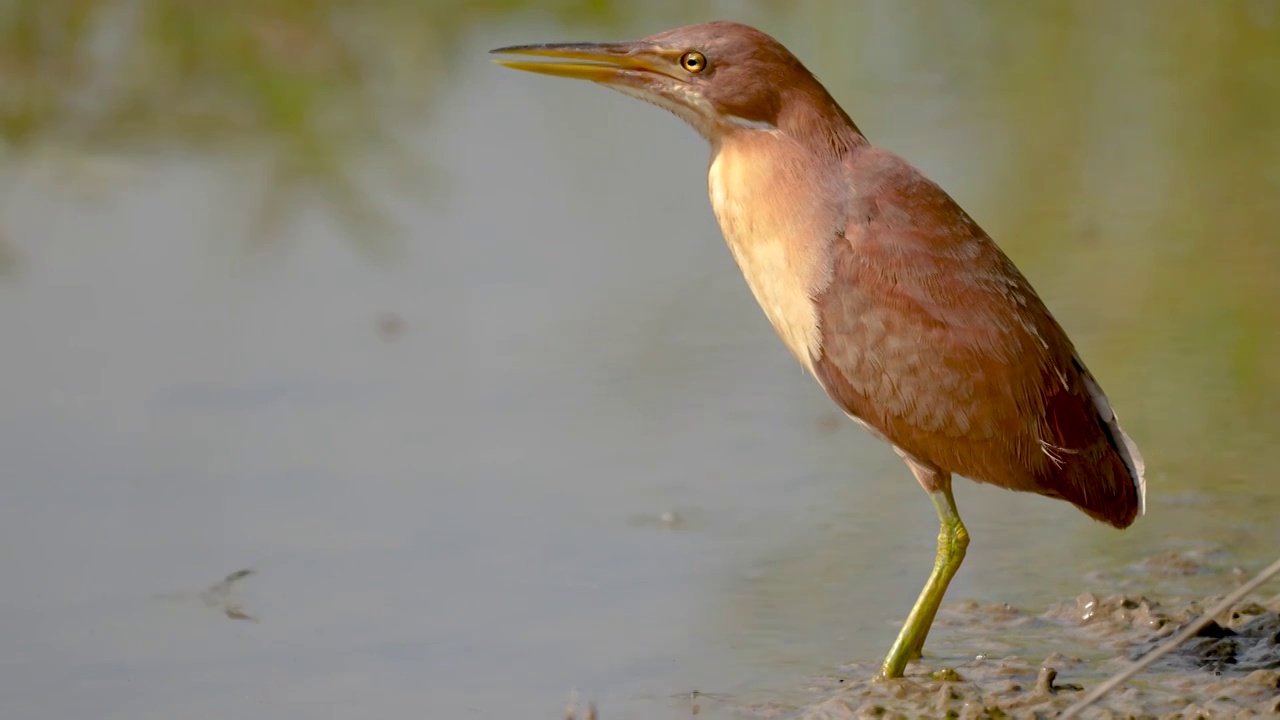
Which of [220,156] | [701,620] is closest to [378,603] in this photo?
[701,620]

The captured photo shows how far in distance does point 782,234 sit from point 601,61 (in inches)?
24.0

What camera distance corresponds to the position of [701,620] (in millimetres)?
4480

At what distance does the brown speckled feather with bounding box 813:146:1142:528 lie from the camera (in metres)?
4.18

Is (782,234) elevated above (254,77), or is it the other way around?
(254,77)

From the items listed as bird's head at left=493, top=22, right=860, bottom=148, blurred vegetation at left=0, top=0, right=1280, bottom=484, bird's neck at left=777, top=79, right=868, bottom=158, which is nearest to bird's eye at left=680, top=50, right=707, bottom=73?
bird's head at left=493, top=22, right=860, bottom=148

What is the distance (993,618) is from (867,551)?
41cm

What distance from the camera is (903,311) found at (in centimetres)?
417

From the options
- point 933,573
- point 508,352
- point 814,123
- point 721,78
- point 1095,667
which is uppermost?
point 508,352

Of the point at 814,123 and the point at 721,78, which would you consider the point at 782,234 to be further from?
the point at 721,78

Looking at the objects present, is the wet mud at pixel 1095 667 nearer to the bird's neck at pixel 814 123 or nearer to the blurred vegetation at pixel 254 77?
the bird's neck at pixel 814 123

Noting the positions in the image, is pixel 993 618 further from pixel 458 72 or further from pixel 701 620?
pixel 458 72

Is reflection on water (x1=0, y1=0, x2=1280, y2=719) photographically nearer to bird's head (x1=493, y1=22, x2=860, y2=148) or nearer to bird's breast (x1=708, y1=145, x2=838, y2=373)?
bird's breast (x1=708, y1=145, x2=838, y2=373)

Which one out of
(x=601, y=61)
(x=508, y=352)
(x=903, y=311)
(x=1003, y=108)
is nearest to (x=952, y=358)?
(x=903, y=311)

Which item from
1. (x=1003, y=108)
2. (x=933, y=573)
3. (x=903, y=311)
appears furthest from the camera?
(x=1003, y=108)
